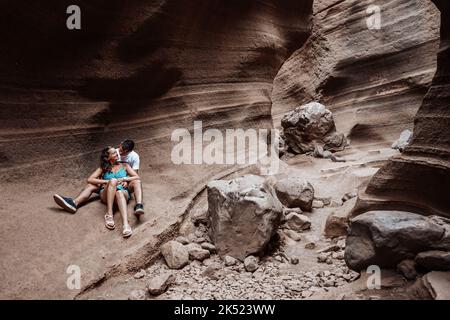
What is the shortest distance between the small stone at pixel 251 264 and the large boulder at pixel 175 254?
63cm

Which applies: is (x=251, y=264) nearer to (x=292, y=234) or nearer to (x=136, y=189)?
(x=292, y=234)

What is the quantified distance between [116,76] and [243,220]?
2.56 m

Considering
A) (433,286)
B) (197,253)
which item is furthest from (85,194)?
(433,286)

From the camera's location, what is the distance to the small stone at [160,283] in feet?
10.6

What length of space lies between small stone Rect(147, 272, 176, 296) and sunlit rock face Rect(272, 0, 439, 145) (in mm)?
7158

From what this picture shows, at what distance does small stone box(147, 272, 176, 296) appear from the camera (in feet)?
10.6

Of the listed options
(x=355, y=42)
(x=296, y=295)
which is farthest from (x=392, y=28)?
(x=296, y=295)

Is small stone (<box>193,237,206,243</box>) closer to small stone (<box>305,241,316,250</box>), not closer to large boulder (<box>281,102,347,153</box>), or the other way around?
small stone (<box>305,241,316,250</box>)

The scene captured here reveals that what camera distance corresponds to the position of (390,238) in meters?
3.05

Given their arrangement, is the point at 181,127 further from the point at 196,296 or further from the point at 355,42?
the point at 355,42

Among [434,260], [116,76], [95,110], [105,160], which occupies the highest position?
[116,76]

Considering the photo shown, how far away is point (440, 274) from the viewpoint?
108 inches

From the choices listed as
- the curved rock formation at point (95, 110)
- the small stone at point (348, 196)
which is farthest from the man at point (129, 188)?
the small stone at point (348, 196)

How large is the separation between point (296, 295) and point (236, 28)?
4.64 meters
